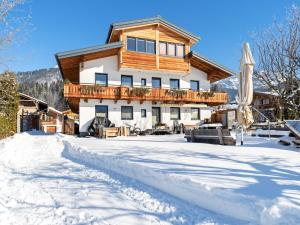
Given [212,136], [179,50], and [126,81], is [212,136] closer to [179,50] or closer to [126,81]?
[126,81]

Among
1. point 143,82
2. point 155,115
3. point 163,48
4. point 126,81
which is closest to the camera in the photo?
point 126,81

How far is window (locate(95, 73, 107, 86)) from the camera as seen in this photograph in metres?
20.6

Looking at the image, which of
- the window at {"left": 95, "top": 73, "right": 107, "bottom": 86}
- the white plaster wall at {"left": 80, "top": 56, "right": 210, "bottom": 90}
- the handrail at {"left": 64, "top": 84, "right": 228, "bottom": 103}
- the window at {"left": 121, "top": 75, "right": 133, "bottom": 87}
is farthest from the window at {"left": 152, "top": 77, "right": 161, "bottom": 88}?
the window at {"left": 95, "top": 73, "right": 107, "bottom": 86}

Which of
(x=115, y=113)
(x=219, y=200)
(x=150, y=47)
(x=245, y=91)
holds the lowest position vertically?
(x=219, y=200)

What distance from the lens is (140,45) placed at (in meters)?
21.4

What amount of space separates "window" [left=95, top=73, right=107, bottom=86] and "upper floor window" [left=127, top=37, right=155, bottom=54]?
2958 mm

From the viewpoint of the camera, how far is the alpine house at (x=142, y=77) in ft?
65.1

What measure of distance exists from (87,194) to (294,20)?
19902mm

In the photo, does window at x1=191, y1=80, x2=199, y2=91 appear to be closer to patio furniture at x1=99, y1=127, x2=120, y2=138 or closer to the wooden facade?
the wooden facade

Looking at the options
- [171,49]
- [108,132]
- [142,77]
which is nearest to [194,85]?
[171,49]

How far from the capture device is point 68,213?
3863 millimetres

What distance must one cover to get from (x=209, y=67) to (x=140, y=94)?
23.7 ft

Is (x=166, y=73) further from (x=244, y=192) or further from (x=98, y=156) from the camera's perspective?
(x=244, y=192)

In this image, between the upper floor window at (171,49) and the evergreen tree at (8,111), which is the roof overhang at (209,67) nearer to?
the upper floor window at (171,49)
